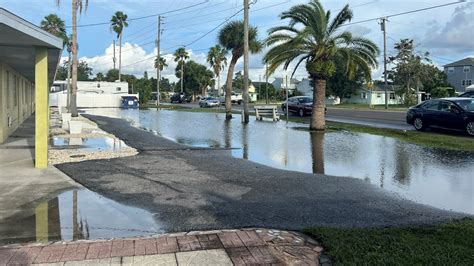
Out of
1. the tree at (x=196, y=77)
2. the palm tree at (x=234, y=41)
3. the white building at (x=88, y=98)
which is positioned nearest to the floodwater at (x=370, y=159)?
the palm tree at (x=234, y=41)

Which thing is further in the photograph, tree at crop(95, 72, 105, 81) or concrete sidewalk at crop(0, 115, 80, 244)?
tree at crop(95, 72, 105, 81)

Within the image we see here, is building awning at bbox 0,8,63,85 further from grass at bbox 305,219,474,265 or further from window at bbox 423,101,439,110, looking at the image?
window at bbox 423,101,439,110

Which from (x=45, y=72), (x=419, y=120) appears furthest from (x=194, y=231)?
(x=419, y=120)

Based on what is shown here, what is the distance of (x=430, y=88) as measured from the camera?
70875 millimetres

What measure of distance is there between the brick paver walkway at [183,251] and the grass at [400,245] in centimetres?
27

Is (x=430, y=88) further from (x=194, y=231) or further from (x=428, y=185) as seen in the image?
(x=194, y=231)

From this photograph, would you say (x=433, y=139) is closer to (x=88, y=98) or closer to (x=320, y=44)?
(x=320, y=44)

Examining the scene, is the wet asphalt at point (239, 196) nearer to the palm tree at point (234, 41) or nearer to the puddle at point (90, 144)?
the puddle at point (90, 144)

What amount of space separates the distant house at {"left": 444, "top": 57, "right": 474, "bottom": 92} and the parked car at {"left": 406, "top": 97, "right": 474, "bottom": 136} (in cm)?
6047

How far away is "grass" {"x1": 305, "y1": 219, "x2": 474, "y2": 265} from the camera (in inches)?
177

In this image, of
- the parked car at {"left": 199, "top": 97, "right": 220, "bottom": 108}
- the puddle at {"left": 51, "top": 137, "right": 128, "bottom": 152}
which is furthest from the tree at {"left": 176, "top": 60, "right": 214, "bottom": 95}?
the puddle at {"left": 51, "top": 137, "right": 128, "bottom": 152}

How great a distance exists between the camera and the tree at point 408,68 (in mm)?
66188

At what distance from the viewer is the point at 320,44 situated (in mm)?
18984

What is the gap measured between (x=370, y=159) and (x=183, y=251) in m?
8.31
